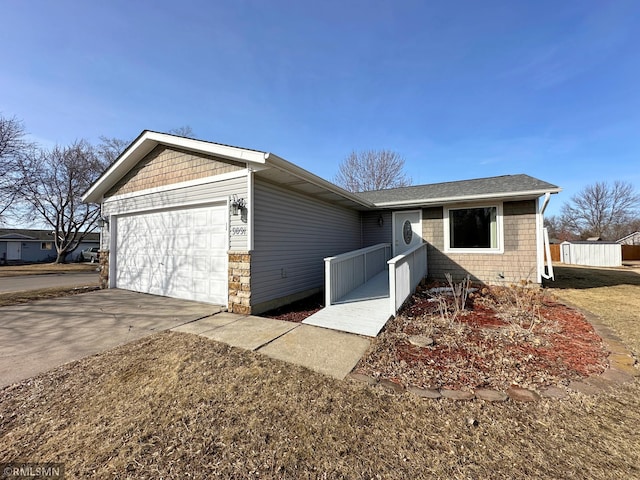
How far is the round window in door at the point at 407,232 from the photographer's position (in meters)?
9.34

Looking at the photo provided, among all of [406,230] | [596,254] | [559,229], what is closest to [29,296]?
[406,230]

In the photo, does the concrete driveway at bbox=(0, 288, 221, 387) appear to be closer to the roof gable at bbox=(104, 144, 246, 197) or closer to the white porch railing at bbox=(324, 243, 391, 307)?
the white porch railing at bbox=(324, 243, 391, 307)

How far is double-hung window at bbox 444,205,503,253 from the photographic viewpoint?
26.1 ft

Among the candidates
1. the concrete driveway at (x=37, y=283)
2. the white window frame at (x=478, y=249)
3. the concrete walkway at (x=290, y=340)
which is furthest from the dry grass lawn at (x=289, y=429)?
the concrete driveway at (x=37, y=283)

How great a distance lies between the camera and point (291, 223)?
21.4ft

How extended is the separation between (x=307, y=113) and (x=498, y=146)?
9.65 metres

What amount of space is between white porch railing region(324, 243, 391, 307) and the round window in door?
867 millimetres

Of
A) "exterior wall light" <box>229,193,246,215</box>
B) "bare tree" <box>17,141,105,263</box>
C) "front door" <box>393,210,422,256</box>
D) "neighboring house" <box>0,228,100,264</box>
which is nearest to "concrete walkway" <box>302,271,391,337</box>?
"exterior wall light" <box>229,193,246,215</box>

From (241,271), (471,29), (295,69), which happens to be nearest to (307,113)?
(295,69)

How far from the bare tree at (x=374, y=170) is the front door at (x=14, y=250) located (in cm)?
3829

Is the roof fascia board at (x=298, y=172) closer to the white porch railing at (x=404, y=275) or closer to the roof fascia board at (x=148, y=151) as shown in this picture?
the roof fascia board at (x=148, y=151)

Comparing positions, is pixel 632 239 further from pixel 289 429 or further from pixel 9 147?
pixel 9 147

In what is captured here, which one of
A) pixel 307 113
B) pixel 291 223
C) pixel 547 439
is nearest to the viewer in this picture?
pixel 547 439

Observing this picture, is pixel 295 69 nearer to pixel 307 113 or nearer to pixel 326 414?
pixel 307 113
